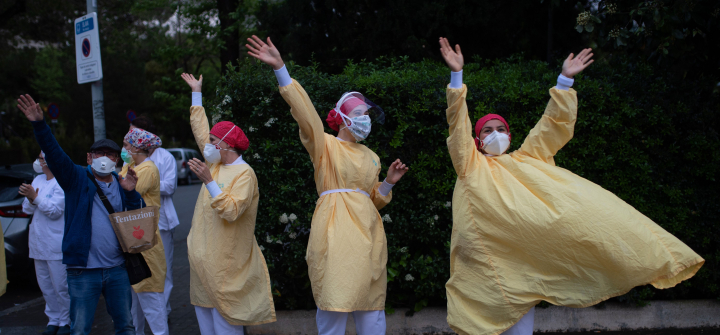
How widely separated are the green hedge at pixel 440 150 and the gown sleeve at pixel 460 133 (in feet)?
4.51

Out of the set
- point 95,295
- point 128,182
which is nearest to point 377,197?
point 128,182

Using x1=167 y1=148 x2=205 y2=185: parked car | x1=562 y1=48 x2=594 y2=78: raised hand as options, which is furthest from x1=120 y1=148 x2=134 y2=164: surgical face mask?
x1=167 y1=148 x2=205 y2=185: parked car

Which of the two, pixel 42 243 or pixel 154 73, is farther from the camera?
pixel 154 73

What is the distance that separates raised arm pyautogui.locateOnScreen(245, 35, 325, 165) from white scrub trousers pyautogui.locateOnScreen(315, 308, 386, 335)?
1093mm

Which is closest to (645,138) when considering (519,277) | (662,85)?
(662,85)

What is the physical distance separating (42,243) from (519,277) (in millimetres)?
4334

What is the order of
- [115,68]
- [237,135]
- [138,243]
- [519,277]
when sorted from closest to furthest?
[519,277] → [138,243] → [237,135] → [115,68]

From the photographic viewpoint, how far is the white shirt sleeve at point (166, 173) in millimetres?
5348

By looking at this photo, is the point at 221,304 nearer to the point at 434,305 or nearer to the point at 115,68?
the point at 434,305

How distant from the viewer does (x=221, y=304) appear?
370 cm

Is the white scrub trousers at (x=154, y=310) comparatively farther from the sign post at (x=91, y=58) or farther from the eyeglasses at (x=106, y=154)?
the sign post at (x=91, y=58)

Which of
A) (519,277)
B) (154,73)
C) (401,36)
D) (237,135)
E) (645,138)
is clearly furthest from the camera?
(154,73)

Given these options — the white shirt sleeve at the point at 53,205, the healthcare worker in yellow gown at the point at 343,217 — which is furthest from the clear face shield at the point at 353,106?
the white shirt sleeve at the point at 53,205

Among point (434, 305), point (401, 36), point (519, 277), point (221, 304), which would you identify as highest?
point (401, 36)
